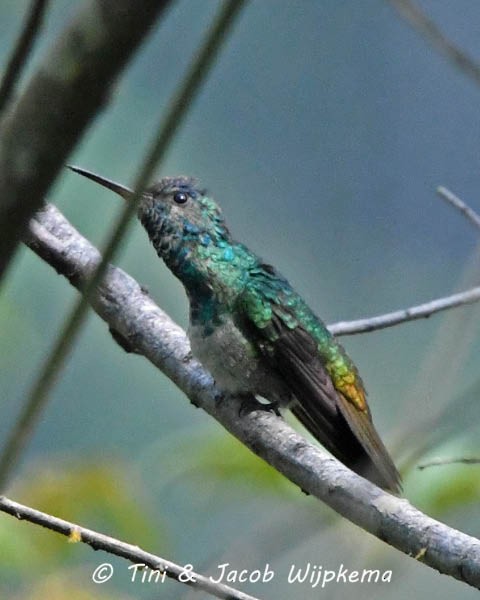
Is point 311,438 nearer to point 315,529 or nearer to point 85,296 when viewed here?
point 315,529

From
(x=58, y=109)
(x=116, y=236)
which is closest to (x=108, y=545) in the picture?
(x=116, y=236)

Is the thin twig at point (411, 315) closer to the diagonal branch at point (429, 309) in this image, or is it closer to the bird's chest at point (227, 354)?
the diagonal branch at point (429, 309)

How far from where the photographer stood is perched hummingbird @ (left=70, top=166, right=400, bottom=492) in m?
3.49

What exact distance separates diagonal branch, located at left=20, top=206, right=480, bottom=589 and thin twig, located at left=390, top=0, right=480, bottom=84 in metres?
1.12

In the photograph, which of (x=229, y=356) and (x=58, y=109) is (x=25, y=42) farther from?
(x=229, y=356)

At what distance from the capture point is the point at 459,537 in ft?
7.02

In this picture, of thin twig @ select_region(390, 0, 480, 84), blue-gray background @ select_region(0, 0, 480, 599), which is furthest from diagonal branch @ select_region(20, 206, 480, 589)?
blue-gray background @ select_region(0, 0, 480, 599)

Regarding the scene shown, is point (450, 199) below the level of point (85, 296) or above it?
above

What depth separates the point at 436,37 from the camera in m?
1.27

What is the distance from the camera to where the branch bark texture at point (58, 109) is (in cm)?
63

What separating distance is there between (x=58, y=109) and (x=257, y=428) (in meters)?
2.39

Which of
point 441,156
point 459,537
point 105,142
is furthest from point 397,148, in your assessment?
point 459,537

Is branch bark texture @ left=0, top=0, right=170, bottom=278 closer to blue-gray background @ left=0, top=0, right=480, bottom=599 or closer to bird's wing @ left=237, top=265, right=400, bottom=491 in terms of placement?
bird's wing @ left=237, top=265, right=400, bottom=491

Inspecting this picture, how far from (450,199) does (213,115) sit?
3.98m
